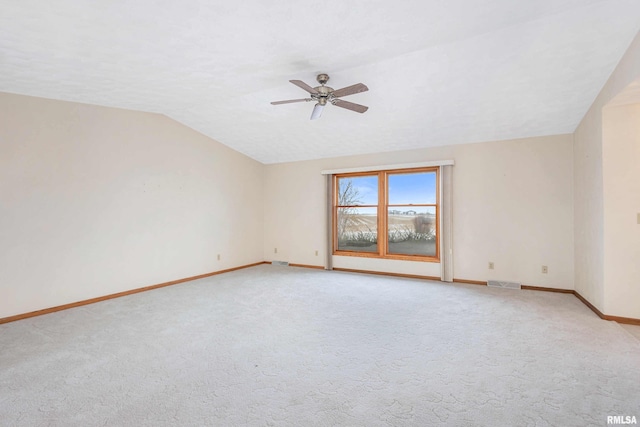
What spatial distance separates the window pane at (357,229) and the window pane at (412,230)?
356 mm

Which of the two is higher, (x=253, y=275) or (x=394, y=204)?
(x=394, y=204)

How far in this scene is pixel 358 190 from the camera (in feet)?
21.2

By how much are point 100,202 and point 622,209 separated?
21.4ft

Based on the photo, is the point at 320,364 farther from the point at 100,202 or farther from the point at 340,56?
the point at 100,202

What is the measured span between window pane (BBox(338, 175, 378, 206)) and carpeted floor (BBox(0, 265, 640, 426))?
2.60 m

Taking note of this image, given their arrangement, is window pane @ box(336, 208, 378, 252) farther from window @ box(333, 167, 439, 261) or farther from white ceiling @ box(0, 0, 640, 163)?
white ceiling @ box(0, 0, 640, 163)

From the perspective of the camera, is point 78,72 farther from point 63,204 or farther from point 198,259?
point 198,259

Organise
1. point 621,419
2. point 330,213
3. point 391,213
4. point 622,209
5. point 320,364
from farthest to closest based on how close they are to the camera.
Answer: point 330,213, point 391,213, point 622,209, point 320,364, point 621,419

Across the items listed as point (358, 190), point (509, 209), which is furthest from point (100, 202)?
point (509, 209)

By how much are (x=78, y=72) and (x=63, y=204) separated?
1.73 meters

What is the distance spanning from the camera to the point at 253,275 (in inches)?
231

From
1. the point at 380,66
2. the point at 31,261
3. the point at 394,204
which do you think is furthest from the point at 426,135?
the point at 31,261

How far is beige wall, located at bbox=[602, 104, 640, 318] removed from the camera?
3256 millimetres

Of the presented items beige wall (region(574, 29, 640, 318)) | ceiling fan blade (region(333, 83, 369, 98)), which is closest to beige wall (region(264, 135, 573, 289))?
beige wall (region(574, 29, 640, 318))
